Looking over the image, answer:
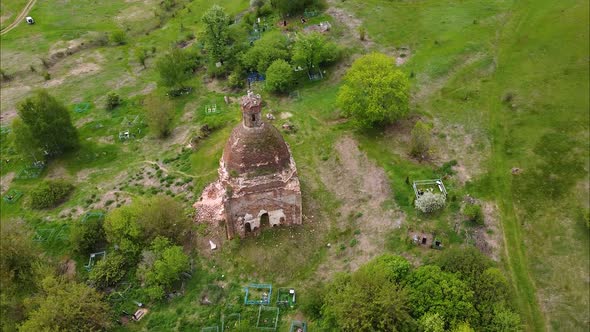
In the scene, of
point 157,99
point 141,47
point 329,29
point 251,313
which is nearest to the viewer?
point 251,313

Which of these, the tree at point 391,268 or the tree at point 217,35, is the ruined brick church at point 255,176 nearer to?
the tree at point 391,268

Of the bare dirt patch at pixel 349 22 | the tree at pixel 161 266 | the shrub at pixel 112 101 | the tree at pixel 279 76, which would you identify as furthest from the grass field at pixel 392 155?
the tree at pixel 279 76

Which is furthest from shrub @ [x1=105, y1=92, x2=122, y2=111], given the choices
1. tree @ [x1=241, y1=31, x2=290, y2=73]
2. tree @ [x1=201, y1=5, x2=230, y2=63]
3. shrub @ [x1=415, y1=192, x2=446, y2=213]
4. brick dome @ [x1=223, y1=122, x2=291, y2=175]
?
shrub @ [x1=415, y1=192, x2=446, y2=213]

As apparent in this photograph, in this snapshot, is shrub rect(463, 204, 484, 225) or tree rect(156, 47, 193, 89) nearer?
shrub rect(463, 204, 484, 225)

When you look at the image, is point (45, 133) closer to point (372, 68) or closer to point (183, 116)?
point (183, 116)

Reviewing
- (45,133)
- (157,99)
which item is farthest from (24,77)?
(157,99)

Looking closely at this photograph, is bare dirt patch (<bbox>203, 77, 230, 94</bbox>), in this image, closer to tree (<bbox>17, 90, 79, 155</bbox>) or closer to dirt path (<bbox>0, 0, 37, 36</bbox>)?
tree (<bbox>17, 90, 79, 155</bbox>)

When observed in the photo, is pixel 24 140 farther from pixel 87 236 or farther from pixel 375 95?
pixel 375 95
